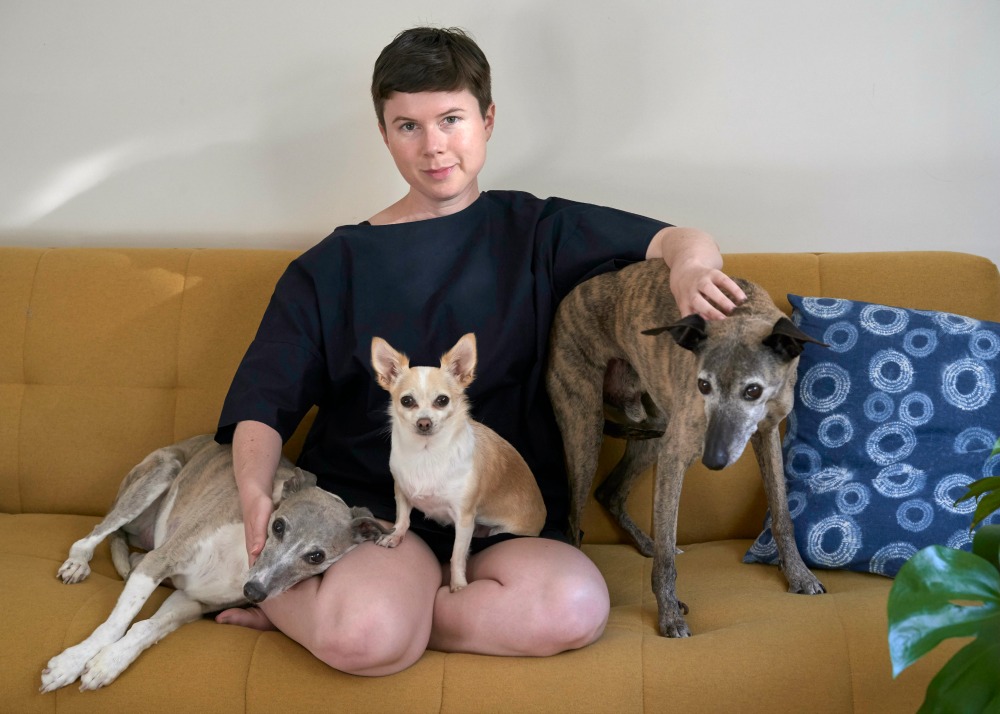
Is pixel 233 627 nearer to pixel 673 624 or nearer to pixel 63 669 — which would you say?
pixel 63 669

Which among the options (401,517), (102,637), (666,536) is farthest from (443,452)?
(102,637)

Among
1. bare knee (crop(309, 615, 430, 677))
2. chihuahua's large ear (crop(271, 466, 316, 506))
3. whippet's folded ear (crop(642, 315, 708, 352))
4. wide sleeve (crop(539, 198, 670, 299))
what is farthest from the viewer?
wide sleeve (crop(539, 198, 670, 299))

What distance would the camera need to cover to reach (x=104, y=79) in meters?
2.88

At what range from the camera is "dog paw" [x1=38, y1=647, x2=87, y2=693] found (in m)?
1.65

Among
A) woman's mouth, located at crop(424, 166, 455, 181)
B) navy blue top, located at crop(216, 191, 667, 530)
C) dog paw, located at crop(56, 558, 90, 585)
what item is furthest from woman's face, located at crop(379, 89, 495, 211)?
dog paw, located at crop(56, 558, 90, 585)

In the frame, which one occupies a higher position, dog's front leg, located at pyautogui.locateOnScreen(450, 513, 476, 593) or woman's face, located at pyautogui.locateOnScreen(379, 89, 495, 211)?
woman's face, located at pyautogui.locateOnScreen(379, 89, 495, 211)

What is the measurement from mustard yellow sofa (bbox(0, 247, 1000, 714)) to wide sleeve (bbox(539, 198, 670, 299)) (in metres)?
0.37

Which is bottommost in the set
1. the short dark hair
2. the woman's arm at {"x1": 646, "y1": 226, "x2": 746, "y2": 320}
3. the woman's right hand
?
the woman's right hand

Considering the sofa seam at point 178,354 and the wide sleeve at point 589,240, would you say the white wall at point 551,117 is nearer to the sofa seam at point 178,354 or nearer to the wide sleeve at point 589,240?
the sofa seam at point 178,354

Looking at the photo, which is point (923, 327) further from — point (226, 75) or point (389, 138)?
point (226, 75)

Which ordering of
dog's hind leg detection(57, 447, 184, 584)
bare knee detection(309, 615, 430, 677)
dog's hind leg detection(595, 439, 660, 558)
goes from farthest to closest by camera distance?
dog's hind leg detection(595, 439, 660, 558) < dog's hind leg detection(57, 447, 184, 584) < bare knee detection(309, 615, 430, 677)

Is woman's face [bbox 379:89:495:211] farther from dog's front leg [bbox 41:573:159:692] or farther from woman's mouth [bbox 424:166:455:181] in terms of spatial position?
dog's front leg [bbox 41:573:159:692]

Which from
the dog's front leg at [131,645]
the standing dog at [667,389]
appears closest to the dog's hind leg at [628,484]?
the standing dog at [667,389]

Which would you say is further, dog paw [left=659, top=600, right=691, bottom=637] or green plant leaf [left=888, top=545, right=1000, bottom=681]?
dog paw [left=659, top=600, right=691, bottom=637]
